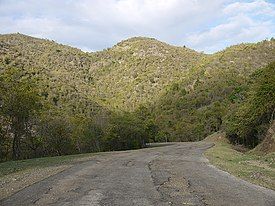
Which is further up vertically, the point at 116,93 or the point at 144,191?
the point at 116,93

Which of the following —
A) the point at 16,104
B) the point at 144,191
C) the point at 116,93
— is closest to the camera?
the point at 144,191

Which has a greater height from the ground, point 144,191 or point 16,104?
point 16,104

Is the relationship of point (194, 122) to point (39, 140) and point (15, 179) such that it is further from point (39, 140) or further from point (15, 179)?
point (15, 179)

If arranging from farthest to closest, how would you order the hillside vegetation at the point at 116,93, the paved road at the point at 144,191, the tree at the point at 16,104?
1. the hillside vegetation at the point at 116,93
2. the tree at the point at 16,104
3. the paved road at the point at 144,191

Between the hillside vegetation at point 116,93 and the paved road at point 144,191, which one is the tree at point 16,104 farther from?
the paved road at point 144,191

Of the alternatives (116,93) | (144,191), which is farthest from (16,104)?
(116,93)

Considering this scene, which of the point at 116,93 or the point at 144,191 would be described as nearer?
the point at 144,191

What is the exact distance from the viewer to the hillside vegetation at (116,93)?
128 ft

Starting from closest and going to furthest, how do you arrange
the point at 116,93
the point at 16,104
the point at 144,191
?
1. the point at 144,191
2. the point at 16,104
3. the point at 116,93

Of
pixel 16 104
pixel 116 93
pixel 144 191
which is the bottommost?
pixel 144 191

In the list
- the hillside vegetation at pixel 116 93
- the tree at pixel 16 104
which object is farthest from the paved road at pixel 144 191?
the hillside vegetation at pixel 116 93

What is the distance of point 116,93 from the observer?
138 m

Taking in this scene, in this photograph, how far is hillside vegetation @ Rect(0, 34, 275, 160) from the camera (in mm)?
39088

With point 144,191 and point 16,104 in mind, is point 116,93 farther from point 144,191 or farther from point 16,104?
point 144,191
